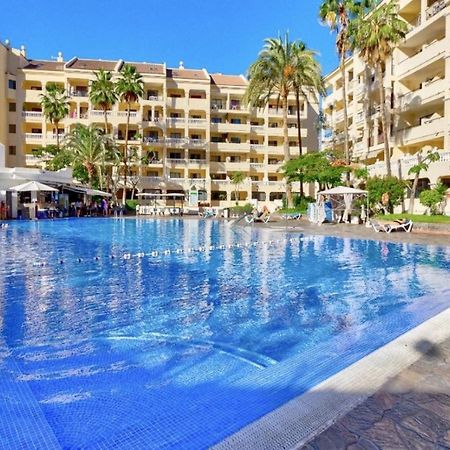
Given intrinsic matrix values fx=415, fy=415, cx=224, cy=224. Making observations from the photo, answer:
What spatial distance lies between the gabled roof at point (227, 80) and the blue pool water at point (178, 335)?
52671 millimetres

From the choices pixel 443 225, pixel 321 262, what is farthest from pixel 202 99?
pixel 321 262

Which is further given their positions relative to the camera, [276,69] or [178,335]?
[276,69]

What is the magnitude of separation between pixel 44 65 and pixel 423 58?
47845mm

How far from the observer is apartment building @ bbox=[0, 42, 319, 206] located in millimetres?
54000

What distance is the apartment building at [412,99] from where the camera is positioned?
2917cm

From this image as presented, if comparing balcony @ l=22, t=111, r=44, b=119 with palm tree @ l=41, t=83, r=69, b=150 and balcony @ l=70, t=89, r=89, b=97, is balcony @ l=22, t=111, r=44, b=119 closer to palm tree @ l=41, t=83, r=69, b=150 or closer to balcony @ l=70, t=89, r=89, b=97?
palm tree @ l=41, t=83, r=69, b=150

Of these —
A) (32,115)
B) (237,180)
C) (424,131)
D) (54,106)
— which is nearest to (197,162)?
(237,180)

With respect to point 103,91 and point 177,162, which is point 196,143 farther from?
point 103,91

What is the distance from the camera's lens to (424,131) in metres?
31.3

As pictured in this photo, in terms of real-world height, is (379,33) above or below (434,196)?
above

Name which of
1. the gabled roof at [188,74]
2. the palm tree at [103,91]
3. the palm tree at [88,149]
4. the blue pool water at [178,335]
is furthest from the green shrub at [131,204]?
the blue pool water at [178,335]

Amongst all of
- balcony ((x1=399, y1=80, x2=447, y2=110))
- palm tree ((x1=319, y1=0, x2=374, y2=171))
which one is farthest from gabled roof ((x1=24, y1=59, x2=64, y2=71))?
balcony ((x1=399, y1=80, x2=447, y2=110))

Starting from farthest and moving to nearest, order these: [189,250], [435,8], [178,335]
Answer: [435,8], [189,250], [178,335]

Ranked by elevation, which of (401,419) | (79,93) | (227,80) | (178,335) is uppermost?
(227,80)
